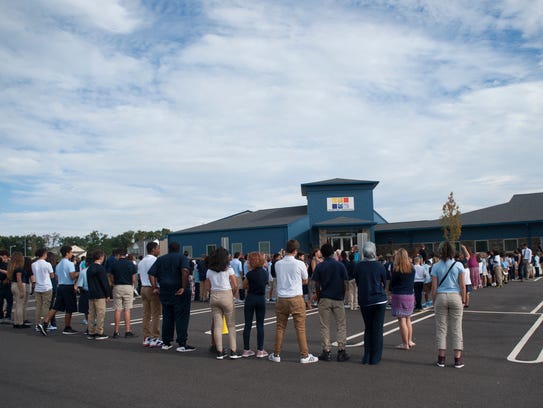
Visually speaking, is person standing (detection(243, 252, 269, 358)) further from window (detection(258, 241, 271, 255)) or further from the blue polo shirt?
window (detection(258, 241, 271, 255))

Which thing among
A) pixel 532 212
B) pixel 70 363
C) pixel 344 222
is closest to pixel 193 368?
pixel 70 363

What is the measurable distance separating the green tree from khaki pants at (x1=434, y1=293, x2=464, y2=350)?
28.2m

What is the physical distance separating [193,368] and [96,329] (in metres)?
3.82

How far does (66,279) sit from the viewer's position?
11.6 metres

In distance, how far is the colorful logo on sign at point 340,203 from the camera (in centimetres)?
3759

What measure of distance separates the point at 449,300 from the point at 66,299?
8.48m

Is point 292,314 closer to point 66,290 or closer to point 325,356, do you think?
point 325,356

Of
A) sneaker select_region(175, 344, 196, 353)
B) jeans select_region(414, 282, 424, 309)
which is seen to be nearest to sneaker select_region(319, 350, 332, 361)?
sneaker select_region(175, 344, 196, 353)

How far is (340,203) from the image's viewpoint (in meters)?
37.6

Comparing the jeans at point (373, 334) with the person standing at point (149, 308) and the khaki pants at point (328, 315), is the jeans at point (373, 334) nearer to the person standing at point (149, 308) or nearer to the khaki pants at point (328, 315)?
the khaki pants at point (328, 315)

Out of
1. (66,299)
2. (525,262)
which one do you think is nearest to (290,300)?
(66,299)

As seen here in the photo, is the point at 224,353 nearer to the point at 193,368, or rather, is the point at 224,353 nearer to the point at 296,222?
the point at 193,368

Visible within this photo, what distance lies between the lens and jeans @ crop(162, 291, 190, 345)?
8.99 m

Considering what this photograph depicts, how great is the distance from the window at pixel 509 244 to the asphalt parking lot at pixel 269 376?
89.2ft
